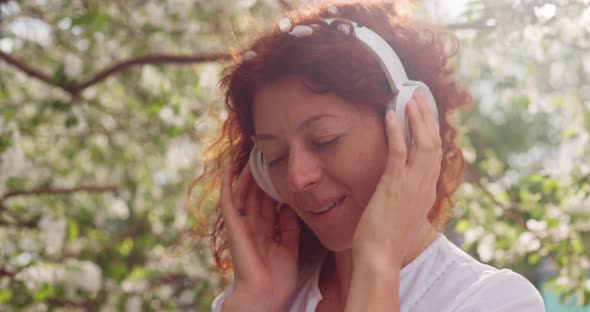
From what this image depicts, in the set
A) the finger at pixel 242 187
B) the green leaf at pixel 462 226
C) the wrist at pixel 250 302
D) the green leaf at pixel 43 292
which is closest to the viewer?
the wrist at pixel 250 302

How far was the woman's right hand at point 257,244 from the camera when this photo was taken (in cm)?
159

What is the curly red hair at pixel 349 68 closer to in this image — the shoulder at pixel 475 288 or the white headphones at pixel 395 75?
the white headphones at pixel 395 75

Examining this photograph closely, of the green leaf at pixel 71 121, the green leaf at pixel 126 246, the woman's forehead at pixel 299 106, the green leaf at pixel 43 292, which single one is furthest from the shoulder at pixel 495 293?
the green leaf at pixel 126 246

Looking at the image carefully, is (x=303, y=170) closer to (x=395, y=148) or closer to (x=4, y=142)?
(x=395, y=148)

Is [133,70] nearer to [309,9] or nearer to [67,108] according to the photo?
[67,108]

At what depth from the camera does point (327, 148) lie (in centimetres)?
140

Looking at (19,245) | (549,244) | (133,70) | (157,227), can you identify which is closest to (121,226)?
(157,227)

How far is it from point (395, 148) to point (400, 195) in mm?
74

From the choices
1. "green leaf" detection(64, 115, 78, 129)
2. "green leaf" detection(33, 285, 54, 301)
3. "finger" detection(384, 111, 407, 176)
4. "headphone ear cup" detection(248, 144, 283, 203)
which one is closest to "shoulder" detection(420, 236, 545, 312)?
"finger" detection(384, 111, 407, 176)

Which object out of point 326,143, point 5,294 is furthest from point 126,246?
point 326,143

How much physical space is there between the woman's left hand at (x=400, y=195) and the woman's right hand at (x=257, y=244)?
1.02ft

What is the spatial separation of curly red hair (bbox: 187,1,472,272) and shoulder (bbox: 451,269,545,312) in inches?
11.3

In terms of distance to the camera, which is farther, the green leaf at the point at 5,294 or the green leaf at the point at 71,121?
the green leaf at the point at 71,121

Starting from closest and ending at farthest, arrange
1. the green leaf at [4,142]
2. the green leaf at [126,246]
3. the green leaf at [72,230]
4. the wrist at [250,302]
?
1. the wrist at [250,302]
2. the green leaf at [4,142]
3. the green leaf at [72,230]
4. the green leaf at [126,246]
